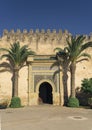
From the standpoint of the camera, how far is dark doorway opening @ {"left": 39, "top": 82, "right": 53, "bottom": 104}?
2713 cm

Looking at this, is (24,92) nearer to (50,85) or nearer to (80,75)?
(50,85)

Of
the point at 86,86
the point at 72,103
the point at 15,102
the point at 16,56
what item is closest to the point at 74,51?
the point at 86,86

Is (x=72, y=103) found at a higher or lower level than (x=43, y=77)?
lower

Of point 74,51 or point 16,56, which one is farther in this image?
point 16,56

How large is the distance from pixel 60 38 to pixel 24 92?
7231 millimetres

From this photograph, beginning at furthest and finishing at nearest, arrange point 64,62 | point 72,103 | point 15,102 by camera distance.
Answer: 1. point 64,62
2. point 72,103
3. point 15,102

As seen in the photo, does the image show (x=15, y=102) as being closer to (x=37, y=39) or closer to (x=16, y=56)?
(x=16, y=56)

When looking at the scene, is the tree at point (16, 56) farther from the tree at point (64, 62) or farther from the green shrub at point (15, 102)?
the tree at point (64, 62)

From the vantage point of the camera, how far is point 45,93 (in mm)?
27922

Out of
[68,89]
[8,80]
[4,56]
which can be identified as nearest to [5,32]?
[4,56]

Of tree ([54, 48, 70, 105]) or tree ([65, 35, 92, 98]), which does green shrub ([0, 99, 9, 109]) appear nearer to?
tree ([54, 48, 70, 105])

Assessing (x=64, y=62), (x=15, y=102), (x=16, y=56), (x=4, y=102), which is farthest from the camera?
(x=64, y=62)

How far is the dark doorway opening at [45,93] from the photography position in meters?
27.1

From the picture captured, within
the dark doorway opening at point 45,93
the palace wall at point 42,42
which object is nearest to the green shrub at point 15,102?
the palace wall at point 42,42
